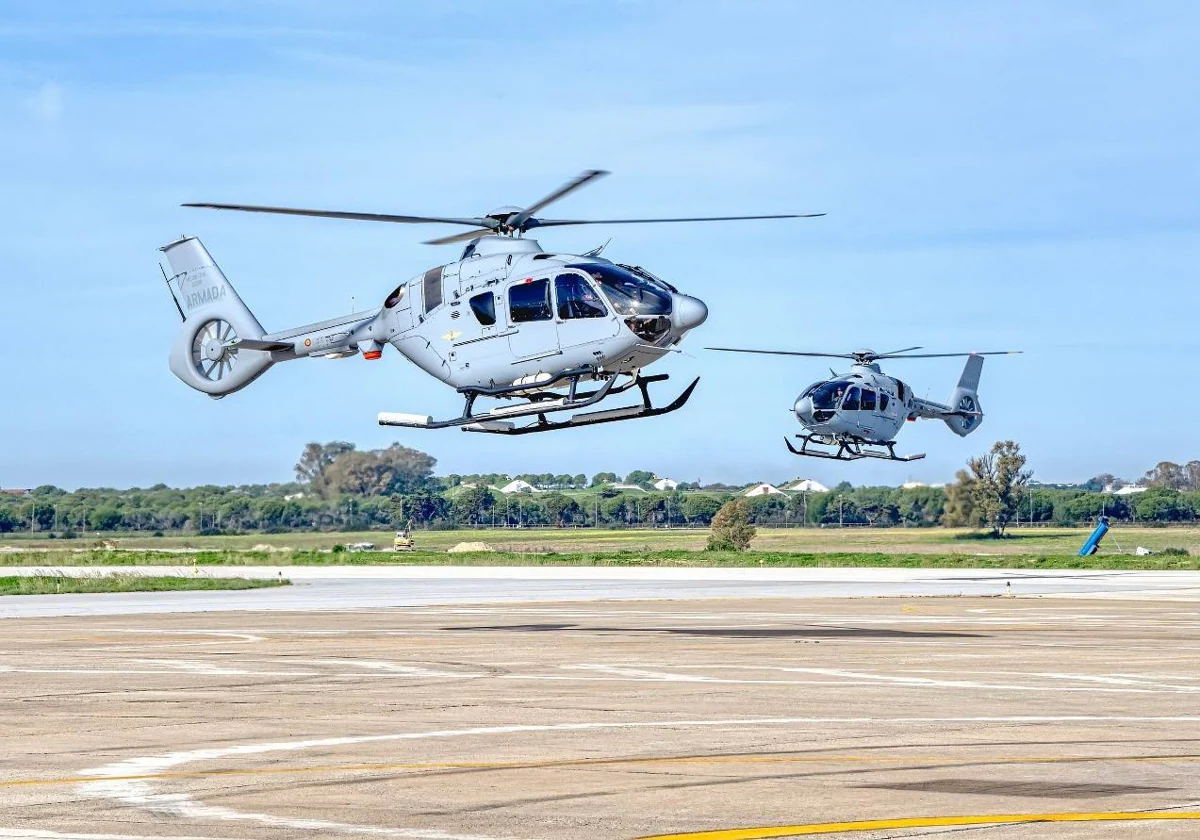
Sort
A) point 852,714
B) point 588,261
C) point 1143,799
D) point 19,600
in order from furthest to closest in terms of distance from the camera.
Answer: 1. point 19,600
2. point 588,261
3. point 852,714
4. point 1143,799

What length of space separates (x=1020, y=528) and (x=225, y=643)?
6005 inches

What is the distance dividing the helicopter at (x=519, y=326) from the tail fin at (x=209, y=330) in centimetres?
230

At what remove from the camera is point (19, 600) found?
46250 millimetres

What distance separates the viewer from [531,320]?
1474 inches

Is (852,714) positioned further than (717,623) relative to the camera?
No

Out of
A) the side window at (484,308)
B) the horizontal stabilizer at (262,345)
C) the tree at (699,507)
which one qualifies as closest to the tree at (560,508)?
the tree at (699,507)

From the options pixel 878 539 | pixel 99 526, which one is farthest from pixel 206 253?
pixel 878 539

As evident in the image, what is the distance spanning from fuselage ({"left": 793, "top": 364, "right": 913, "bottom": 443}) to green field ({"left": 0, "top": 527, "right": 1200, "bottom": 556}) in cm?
1794

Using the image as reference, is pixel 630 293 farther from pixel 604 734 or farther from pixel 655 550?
pixel 655 550

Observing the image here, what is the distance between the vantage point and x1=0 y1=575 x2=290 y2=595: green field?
5225 cm

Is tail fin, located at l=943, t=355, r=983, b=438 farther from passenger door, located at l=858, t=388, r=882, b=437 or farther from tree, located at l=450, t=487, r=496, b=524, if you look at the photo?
tree, located at l=450, t=487, r=496, b=524

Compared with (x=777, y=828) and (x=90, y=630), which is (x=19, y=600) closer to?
(x=90, y=630)

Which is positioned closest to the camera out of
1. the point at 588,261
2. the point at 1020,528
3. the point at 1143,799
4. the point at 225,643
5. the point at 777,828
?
the point at 777,828

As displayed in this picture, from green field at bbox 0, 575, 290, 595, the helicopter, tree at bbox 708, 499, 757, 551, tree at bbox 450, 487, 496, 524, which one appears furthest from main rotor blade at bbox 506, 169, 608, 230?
tree at bbox 450, 487, 496, 524
